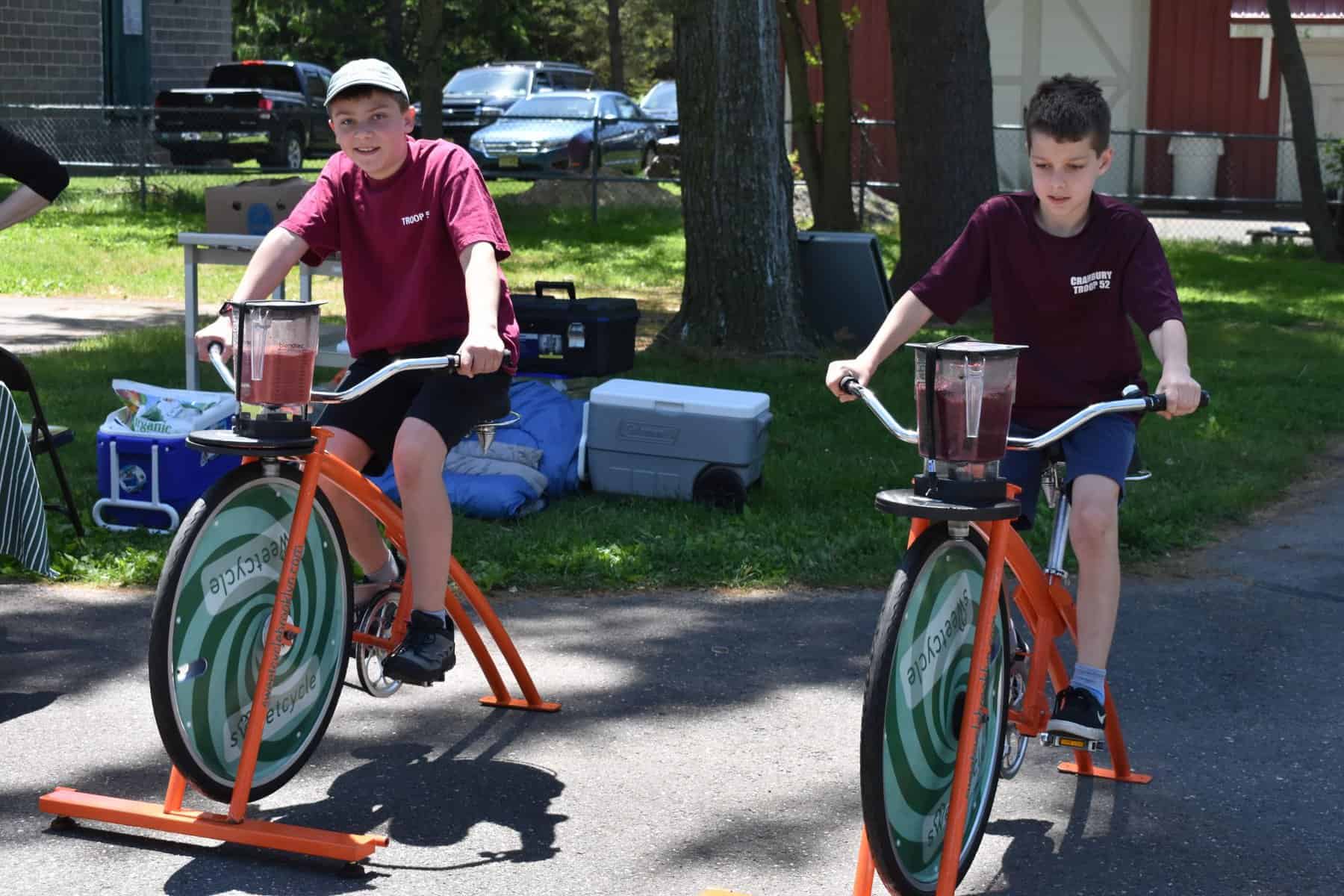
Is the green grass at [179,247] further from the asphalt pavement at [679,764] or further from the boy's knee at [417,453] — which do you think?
the boy's knee at [417,453]

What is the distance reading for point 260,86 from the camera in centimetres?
3234

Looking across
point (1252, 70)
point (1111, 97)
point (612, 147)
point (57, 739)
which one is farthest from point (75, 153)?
point (57, 739)

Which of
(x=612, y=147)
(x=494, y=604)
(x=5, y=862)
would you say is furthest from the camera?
(x=612, y=147)

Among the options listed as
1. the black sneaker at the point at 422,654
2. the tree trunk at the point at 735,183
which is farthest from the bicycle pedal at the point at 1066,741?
the tree trunk at the point at 735,183

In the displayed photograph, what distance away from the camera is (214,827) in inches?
158

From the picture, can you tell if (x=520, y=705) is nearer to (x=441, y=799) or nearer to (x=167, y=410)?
(x=441, y=799)

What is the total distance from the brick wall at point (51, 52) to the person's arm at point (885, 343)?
26.8 metres

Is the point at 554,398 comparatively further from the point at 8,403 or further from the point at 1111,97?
the point at 1111,97

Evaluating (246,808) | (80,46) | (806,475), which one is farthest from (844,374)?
(80,46)

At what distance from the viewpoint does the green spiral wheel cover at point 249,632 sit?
3990mm

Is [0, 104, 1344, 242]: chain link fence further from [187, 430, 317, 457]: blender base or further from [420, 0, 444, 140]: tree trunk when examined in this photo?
[187, 430, 317, 457]: blender base

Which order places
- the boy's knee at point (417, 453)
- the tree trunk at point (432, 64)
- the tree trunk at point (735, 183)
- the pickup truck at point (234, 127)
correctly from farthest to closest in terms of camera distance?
1. the pickup truck at point (234, 127)
2. the tree trunk at point (432, 64)
3. the tree trunk at point (735, 183)
4. the boy's knee at point (417, 453)

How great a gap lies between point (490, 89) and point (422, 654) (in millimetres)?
32785

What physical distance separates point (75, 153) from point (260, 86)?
6.51 m
